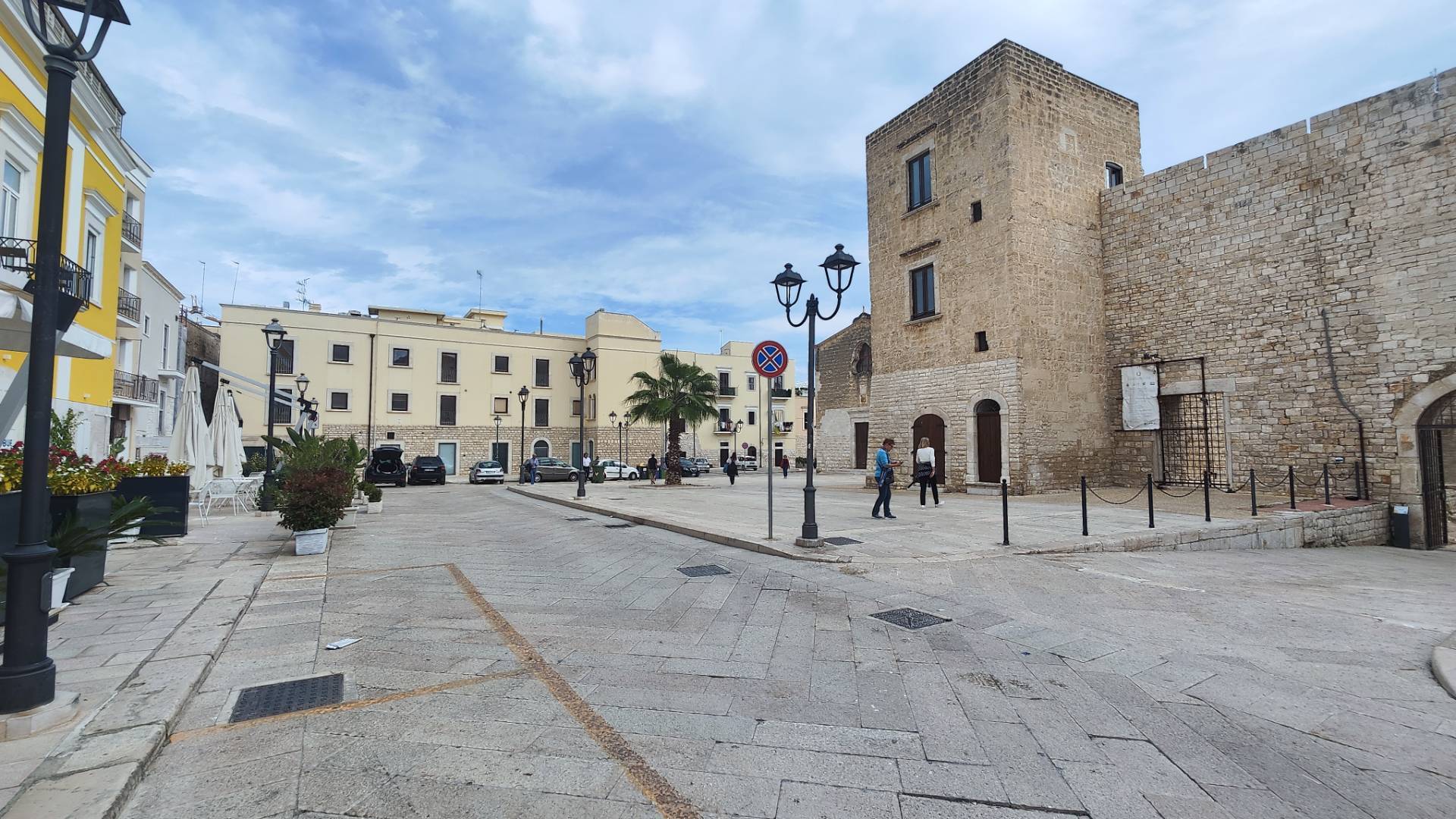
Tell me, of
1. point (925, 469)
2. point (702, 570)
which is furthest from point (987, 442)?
point (702, 570)

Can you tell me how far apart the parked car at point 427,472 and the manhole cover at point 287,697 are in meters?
26.4

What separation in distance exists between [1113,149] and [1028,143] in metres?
3.73

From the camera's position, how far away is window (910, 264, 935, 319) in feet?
61.2

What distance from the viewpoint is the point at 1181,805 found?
2.48 metres

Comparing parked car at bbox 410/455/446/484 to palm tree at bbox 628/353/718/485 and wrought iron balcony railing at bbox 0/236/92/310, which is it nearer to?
palm tree at bbox 628/353/718/485

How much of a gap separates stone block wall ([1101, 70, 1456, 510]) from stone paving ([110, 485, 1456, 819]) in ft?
30.9

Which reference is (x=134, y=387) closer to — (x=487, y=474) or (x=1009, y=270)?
(x=487, y=474)

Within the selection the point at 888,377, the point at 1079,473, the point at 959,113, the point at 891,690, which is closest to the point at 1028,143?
the point at 959,113

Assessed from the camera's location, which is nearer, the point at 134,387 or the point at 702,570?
the point at 702,570

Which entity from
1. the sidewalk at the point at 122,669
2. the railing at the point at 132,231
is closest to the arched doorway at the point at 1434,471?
the sidewalk at the point at 122,669

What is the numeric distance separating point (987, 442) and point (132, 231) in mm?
27310

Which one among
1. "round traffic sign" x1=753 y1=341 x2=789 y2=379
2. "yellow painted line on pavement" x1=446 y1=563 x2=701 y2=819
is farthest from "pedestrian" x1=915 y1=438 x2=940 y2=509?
"yellow painted line on pavement" x1=446 y1=563 x2=701 y2=819

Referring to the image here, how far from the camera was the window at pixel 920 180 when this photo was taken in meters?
18.9

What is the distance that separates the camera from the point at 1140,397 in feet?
55.2
